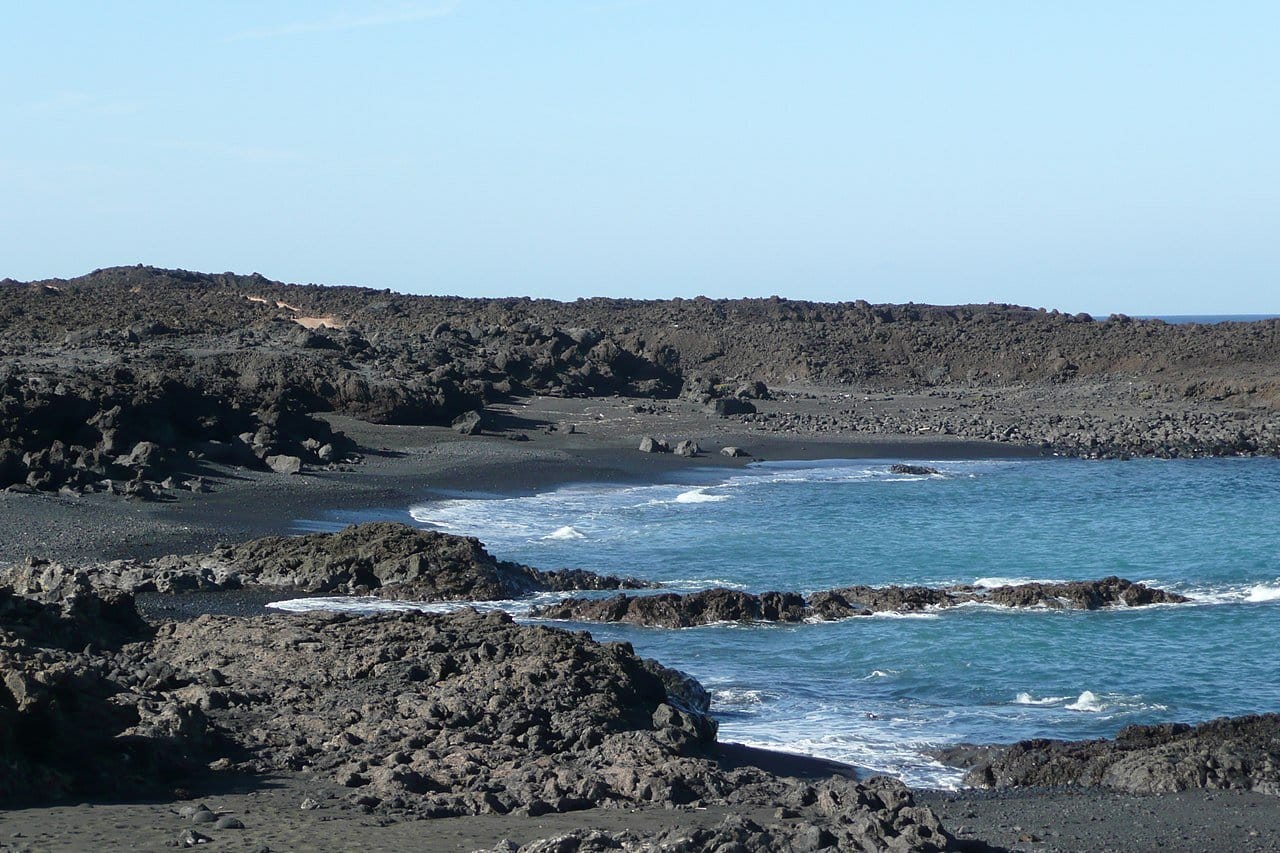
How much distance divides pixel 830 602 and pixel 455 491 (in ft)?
37.2

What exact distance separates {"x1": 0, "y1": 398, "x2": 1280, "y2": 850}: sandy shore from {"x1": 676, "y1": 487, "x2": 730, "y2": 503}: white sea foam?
204 centimetres

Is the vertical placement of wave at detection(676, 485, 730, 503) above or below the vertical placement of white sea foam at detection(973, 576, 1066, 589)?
above

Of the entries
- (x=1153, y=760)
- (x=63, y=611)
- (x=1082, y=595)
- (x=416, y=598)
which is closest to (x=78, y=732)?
(x=63, y=611)

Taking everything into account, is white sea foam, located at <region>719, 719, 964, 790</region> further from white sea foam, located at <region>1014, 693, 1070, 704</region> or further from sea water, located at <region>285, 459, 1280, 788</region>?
white sea foam, located at <region>1014, 693, 1070, 704</region>

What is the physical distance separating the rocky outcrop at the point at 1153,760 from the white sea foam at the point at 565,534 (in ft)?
40.1

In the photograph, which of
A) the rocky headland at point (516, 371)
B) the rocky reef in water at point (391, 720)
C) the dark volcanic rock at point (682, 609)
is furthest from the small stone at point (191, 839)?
the rocky headland at point (516, 371)

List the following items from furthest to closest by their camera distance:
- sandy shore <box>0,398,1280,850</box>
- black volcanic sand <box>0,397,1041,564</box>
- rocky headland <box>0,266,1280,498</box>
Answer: rocky headland <box>0,266,1280,498</box>
black volcanic sand <box>0,397,1041,564</box>
sandy shore <box>0,398,1280,850</box>

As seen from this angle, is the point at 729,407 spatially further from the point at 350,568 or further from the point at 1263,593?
the point at 350,568

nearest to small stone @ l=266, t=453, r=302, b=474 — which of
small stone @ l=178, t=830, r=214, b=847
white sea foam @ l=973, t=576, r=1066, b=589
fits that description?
white sea foam @ l=973, t=576, r=1066, b=589

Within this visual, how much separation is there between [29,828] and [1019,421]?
36.9m

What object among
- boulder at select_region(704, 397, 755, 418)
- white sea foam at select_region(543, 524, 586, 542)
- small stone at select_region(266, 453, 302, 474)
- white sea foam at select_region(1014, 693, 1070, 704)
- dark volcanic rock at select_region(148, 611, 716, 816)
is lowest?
white sea foam at select_region(1014, 693, 1070, 704)

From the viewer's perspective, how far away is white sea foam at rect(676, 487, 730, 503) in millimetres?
27562

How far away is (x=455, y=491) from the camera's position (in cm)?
2708

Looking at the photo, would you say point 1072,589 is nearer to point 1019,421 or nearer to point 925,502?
point 925,502
